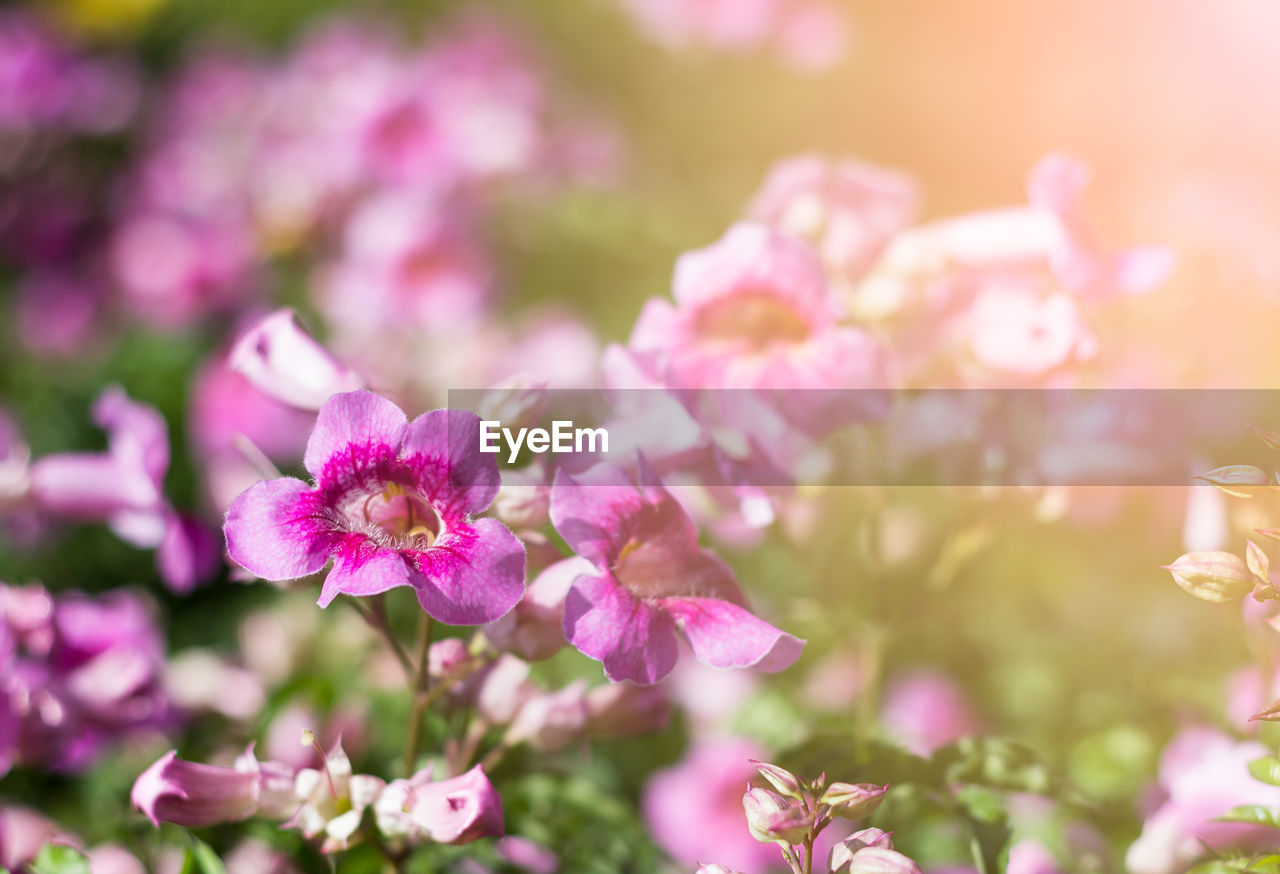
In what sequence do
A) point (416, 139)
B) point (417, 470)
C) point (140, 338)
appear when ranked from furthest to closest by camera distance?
point (140, 338)
point (416, 139)
point (417, 470)

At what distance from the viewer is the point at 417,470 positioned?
0.72 m

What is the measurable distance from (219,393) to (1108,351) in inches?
63.8

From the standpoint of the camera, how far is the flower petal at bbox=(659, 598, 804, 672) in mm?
705

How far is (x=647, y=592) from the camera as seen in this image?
78 cm

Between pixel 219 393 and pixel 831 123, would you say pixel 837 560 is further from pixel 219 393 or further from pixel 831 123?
pixel 831 123

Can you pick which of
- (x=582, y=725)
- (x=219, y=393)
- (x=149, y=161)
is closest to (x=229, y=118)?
(x=149, y=161)

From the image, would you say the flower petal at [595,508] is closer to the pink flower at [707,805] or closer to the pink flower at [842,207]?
the pink flower at [842,207]

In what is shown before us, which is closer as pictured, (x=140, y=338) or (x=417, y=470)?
(x=417, y=470)

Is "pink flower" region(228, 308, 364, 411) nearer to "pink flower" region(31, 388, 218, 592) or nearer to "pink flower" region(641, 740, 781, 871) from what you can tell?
"pink flower" region(31, 388, 218, 592)

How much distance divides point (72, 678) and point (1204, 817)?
1039mm

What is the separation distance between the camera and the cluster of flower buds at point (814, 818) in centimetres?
64

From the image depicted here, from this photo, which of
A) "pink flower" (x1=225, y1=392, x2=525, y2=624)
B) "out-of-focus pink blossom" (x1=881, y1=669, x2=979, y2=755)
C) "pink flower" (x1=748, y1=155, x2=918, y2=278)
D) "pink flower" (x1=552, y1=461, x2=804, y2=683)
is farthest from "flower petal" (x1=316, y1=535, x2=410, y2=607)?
"out-of-focus pink blossom" (x1=881, y1=669, x2=979, y2=755)

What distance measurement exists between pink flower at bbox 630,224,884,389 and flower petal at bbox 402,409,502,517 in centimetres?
23

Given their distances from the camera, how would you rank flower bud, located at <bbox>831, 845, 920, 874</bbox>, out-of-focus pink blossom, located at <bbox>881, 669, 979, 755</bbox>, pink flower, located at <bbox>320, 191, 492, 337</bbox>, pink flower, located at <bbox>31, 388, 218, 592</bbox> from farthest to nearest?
1. pink flower, located at <bbox>320, 191, 492, 337</bbox>
2. out-of-focus pink blossom, located at <bbox>881, 669, 979, 755</bbox>
3. pink flower, located at <bbox>31, 388, 218, 592</bbox>
4. flower bud, located at <bbox>831, 845, 920, 874</bbox>
